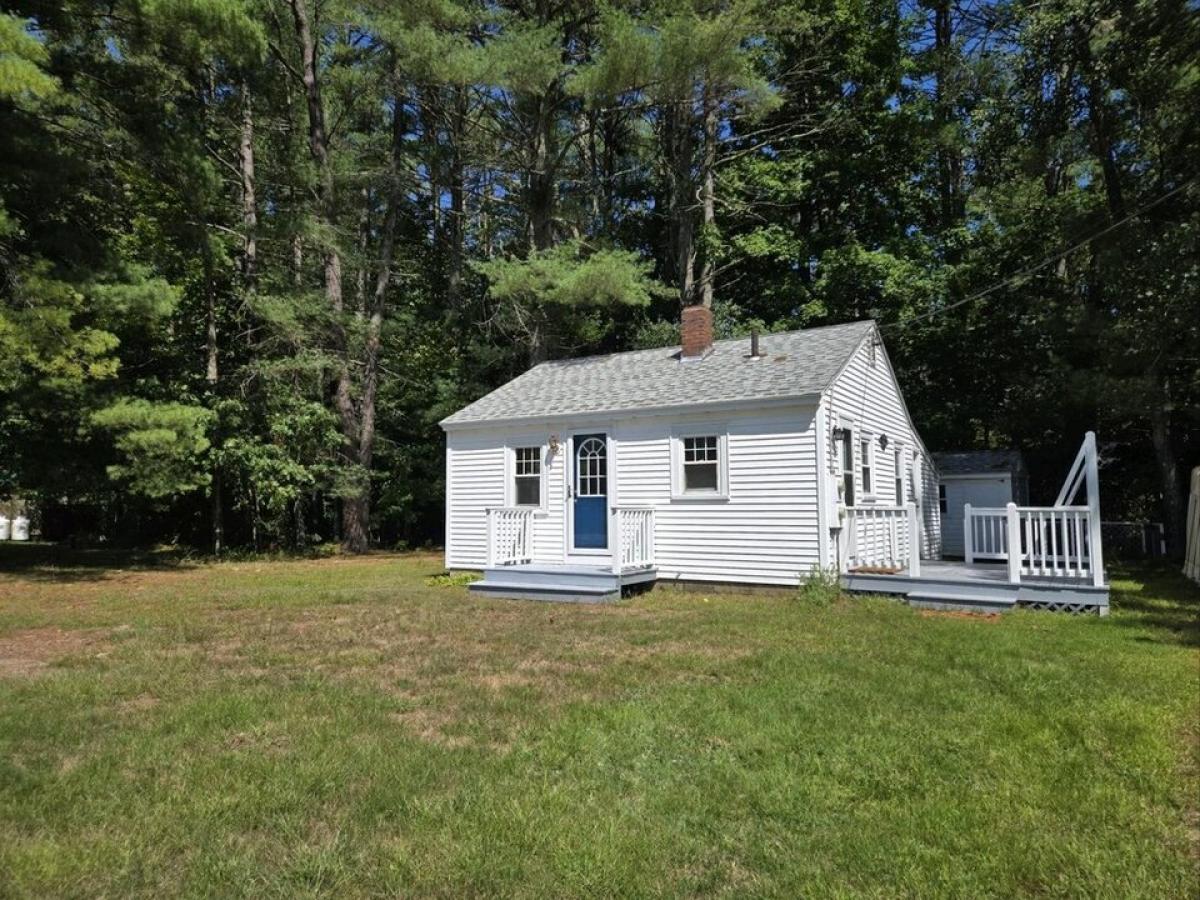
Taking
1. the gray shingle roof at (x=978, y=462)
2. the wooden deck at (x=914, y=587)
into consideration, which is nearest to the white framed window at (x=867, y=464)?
the wooden deck at (x=914, y=587)

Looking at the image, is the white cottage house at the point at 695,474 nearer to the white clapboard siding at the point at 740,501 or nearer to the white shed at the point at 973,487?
Result: the white clapboard siding at the point at 740,501

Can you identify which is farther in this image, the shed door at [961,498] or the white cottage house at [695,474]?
the shed door at [961,498]

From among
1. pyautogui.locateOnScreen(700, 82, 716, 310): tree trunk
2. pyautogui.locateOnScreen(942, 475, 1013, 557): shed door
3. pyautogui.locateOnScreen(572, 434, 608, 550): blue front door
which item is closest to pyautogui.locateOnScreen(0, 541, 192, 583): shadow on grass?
pyautogui.locateOnScreen(572, 434, 608, 550): blue front door

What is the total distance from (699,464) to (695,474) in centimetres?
18

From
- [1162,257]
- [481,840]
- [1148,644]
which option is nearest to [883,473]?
[1148,644]

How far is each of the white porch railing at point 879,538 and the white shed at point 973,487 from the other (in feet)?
18.6

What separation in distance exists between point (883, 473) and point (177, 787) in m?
12.3

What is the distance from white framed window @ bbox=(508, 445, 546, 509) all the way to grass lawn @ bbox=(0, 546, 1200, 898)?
17.8 ft

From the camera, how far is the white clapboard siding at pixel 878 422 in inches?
463

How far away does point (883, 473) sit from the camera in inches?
539

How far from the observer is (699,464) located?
11.8 metres

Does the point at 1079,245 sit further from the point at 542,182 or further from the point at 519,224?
the point at 519,224

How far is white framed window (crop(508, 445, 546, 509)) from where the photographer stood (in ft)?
43.3

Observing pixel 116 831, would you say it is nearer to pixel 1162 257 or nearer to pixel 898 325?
pixel 1162 257
